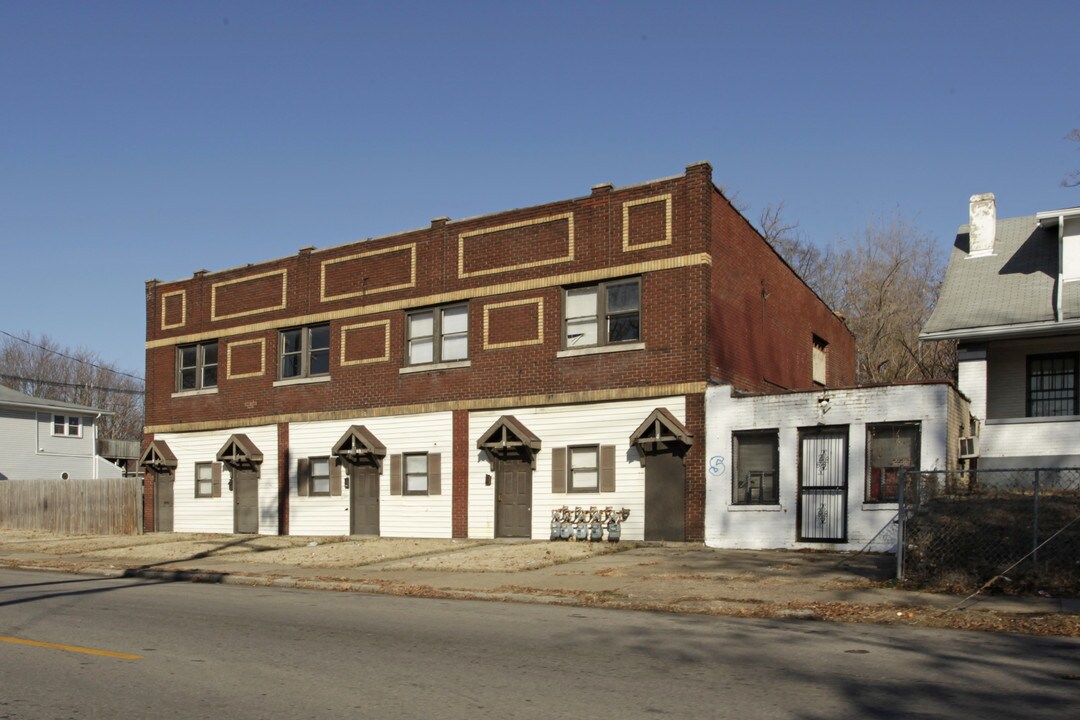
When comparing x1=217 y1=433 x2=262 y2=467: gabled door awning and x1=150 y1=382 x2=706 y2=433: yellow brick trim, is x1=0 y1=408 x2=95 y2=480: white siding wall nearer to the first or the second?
x1=150 y1=382 x2=706 y2=433: yellow brick trim

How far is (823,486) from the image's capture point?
67.9 feet

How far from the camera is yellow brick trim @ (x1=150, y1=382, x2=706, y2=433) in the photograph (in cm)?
2278

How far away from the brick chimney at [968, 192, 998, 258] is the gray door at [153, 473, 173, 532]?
25.5 m

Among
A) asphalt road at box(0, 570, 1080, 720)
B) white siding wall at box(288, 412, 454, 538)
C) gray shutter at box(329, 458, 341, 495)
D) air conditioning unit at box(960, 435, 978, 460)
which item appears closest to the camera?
asphalt road at box(0, 570, 1080, 720)

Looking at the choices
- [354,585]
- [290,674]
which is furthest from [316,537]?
[290,674]

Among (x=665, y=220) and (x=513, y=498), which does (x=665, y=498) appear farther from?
(x=665, y=220)

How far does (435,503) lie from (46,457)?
35.3 metres

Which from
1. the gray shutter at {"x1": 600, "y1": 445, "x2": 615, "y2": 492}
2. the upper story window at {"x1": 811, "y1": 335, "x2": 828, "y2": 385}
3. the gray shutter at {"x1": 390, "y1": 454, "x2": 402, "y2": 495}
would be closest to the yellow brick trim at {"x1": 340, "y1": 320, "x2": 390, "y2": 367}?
the gray shutter at {"x1": 390, "y1": 454, "x2": 402, "y2": 495}

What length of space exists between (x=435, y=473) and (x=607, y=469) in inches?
208

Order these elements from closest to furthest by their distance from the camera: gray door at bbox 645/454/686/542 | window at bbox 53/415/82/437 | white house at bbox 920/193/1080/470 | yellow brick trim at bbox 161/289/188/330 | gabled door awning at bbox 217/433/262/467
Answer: gray door at bbox 645/454/686/542
white house at bbox 920/193/1080/470
gabled door awning at bbox 217/433/262/467
yellow brick trim at bbox 161/289/188/330
window at bbox 53/415/82/437

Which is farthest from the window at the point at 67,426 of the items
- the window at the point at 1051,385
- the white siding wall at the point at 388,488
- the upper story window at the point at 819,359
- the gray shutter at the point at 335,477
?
the window at the point at 1051,385

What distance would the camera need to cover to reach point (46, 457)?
52.9 meters

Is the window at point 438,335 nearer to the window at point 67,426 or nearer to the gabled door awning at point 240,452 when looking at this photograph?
the gabled door awning at point 240,452

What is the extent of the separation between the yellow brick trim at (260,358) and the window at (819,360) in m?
17.1
